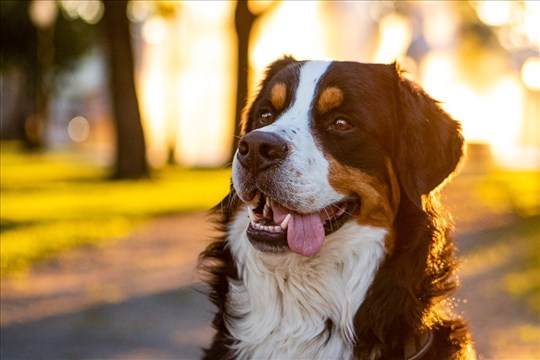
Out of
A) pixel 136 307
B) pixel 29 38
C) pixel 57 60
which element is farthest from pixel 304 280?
pixel 57 60

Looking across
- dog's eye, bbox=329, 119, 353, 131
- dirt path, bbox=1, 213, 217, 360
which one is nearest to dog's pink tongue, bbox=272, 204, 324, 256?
dog's eye, bbox=329, 119, 353, 131

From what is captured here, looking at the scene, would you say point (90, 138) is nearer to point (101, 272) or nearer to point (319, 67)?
point (101, 272)

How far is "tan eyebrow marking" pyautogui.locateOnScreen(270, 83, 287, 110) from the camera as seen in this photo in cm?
469

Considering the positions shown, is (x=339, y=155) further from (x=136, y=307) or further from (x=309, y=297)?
(x=136, y=307)

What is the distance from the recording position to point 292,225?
14.3ft

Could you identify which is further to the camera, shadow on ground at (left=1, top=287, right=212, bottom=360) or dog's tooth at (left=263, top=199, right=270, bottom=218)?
shadow on ground at (left=1, top=287, right=212, bottom=360)

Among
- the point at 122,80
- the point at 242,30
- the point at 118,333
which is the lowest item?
the point at 118,333

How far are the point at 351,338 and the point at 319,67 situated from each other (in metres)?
1.36

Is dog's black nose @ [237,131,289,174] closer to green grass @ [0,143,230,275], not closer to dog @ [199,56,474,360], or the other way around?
dog @ [199,56,474,360]

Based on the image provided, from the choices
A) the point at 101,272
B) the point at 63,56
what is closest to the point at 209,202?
the point at 101,272

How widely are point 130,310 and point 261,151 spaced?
194 inches

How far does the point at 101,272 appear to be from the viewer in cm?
1076

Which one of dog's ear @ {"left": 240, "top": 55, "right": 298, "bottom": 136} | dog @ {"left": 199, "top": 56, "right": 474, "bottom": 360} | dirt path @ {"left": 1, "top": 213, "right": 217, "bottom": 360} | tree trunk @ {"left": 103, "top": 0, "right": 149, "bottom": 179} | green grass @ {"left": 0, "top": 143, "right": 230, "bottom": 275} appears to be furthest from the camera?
tree trunk @ {"left": 103, "top": 0, "right": 149, "bottom": 179}

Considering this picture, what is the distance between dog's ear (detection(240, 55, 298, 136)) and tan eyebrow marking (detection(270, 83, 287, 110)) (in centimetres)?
43
